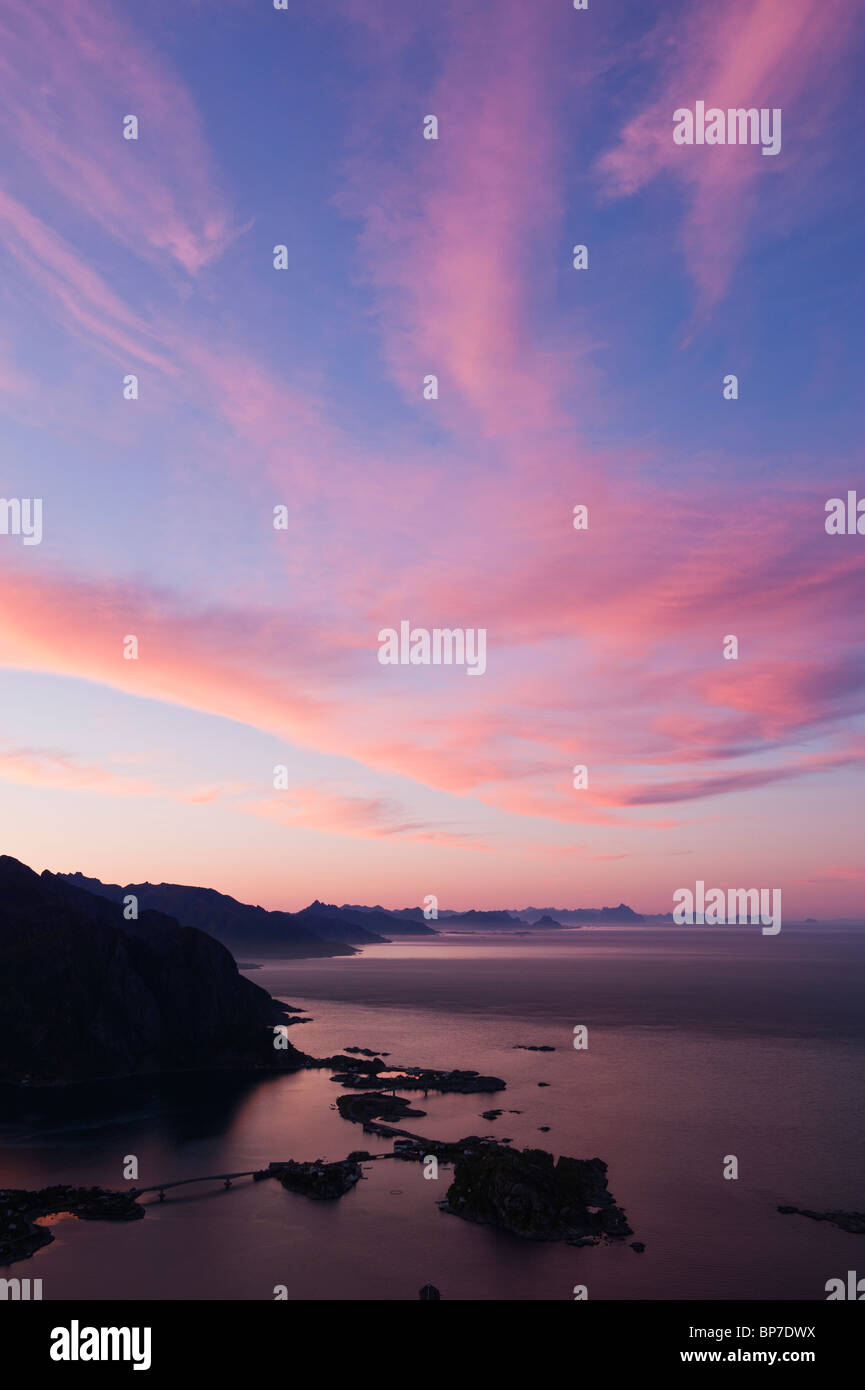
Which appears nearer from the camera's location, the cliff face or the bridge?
the bridge

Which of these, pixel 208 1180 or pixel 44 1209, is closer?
pixel 44 1209

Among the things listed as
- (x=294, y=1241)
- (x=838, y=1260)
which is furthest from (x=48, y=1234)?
(x=838, y=1260)

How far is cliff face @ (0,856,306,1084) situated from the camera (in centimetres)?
13750

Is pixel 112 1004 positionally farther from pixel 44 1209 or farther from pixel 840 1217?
pixel 840 1217

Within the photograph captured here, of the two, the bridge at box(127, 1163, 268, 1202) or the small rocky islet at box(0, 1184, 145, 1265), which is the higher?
the small rocky islet at box(0, 1184, 145, 1265)

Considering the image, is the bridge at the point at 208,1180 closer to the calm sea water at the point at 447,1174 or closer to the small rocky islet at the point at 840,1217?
the calm sea water at the point at 447,1174

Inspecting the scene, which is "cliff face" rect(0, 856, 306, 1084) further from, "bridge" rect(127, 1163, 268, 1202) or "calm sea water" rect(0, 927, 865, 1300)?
"bridge" rect(127, 1163, 268, 1202)

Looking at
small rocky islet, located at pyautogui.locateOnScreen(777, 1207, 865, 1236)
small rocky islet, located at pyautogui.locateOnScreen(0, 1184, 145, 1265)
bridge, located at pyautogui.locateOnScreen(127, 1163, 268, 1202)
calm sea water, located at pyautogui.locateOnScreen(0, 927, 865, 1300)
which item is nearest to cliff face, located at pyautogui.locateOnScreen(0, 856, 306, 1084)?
calm sea water, located at pyautogui.locateOnScreen(0, 927, 865, 1300)

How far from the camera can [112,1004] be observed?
146500 millimetres

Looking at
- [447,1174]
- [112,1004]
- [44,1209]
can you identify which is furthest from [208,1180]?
[112,1004]

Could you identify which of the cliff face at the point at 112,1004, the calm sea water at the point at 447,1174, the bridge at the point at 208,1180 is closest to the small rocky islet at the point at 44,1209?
the calm sea water at the point at 447,1174

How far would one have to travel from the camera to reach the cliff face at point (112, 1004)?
138 m
